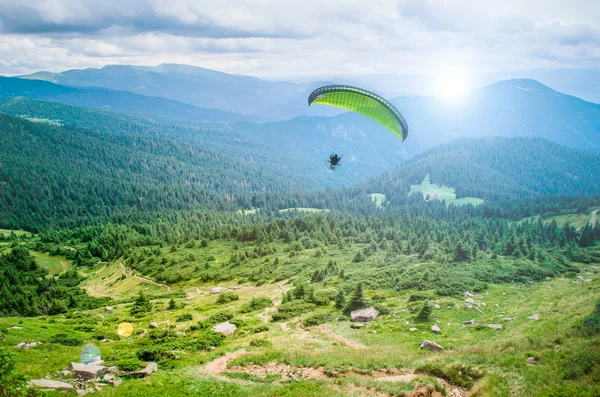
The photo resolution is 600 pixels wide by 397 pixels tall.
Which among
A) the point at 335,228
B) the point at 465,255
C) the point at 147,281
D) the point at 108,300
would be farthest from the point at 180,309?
the point at 335,228

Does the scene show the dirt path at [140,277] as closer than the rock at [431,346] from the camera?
No

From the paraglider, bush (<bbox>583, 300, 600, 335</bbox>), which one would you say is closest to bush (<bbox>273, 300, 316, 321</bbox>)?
the paraglider

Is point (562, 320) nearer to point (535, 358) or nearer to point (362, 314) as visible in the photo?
point (535, 358)

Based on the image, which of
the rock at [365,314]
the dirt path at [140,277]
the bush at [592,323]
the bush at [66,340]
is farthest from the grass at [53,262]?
the bush at [592,323]

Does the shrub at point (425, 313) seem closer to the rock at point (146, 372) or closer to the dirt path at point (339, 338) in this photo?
the dirt path at point (339, 338)

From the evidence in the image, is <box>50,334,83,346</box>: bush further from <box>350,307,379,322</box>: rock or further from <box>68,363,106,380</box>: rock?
<box>350,307,379,322</box>: rock

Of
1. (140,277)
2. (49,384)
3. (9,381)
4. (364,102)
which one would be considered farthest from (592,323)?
(140,277)
